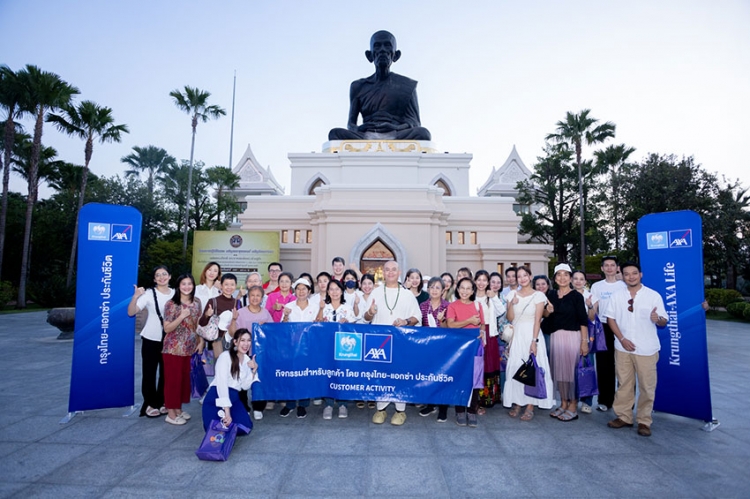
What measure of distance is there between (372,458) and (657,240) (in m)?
4.65

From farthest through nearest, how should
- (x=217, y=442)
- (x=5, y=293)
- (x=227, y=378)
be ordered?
(x=5, y=293), (x=227, y=378), (x=217, y=442)

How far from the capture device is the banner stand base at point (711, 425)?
4.73m

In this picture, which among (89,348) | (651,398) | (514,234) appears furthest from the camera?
(514,234)

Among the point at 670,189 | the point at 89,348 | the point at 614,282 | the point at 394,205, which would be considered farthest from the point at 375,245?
the point at 670,189

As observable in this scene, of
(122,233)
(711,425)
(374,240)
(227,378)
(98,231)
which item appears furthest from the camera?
(374,240)

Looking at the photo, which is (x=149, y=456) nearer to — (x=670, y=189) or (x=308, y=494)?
(x=308, y=494)

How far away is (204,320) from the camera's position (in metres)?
5.05

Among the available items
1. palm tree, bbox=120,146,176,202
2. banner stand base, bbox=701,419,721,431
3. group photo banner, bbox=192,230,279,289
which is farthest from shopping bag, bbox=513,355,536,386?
palm tree, bbox=120,146,176,202

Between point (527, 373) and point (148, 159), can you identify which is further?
point (148, 159)

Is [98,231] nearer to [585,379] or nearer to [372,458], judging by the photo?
[372,458]

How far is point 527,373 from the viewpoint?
189 inches

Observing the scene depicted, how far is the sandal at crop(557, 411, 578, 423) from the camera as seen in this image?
496 cm

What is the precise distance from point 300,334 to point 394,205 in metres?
11.4

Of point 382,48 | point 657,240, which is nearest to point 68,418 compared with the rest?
point 657,240
